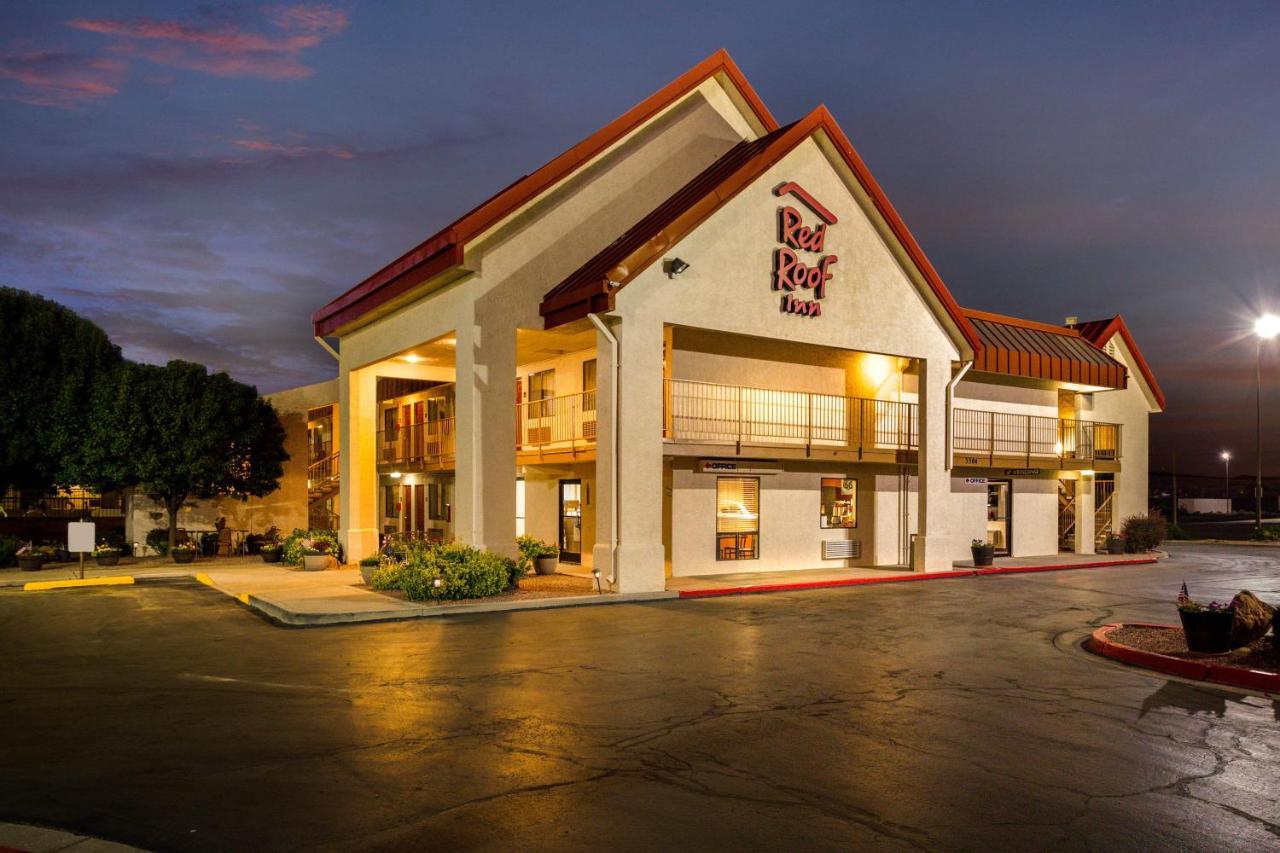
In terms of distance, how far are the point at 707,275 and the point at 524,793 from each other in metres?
14.8

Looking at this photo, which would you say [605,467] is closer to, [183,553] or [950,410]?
[950,410]

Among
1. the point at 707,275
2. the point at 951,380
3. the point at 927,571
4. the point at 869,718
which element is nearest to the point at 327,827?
the point at 869,718

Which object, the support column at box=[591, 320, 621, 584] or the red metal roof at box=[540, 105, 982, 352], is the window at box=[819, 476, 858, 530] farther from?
the support column at box=[591, 320, 621, 584]

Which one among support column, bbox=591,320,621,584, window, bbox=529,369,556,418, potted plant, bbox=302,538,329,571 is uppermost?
window, bbox=529,369,556,418

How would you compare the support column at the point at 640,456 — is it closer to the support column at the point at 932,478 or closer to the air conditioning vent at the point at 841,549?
the air conditioning vent at the point at 841,549

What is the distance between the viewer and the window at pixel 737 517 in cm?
2305

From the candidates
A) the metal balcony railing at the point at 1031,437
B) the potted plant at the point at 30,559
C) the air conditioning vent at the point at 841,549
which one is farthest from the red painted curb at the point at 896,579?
the potted plant at the point at 30,559

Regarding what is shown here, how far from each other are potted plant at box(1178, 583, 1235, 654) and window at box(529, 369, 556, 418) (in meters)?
16.9

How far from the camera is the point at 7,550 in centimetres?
2633

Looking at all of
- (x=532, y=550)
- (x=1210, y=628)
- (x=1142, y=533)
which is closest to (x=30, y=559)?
(x=532, y=550)

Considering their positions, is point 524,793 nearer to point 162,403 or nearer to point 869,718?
point 869,718

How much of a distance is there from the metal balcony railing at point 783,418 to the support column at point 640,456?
1539 mm

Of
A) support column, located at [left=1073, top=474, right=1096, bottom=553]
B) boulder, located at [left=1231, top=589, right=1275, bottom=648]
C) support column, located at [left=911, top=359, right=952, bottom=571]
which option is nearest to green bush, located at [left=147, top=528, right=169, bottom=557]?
support column, located at [left=911, top=359, right=952, bottom=571]

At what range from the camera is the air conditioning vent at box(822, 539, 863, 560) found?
25.0m
